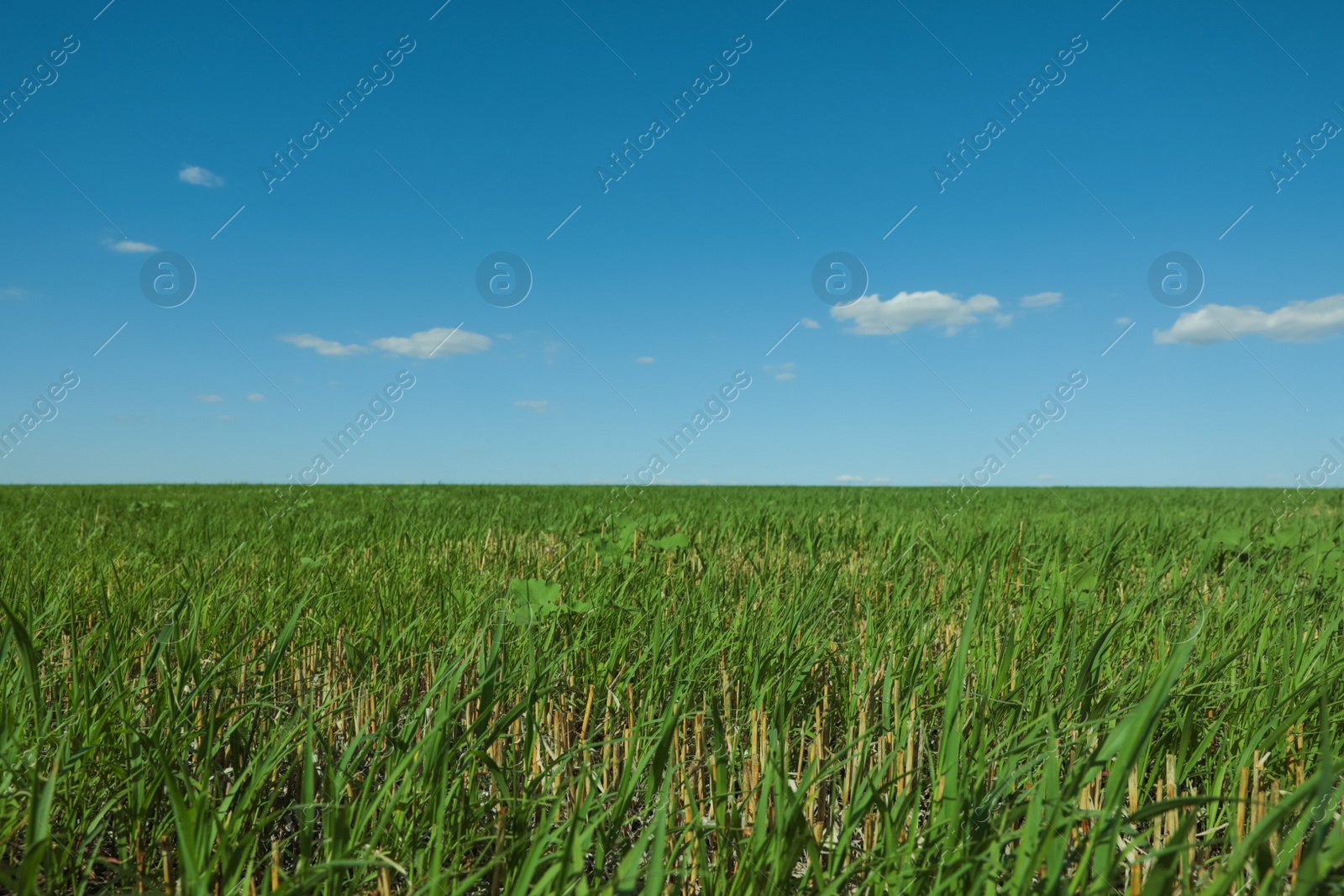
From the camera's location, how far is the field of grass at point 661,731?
119 cm

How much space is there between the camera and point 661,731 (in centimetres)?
145

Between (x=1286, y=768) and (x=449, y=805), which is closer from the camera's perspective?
(x=449, y=805)

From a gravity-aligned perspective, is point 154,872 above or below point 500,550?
below

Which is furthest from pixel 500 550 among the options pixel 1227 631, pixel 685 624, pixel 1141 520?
pixel 1141 520

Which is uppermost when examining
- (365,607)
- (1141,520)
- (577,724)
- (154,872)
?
(1141,520)

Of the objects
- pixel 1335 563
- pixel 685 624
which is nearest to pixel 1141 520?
pixel 1335 563

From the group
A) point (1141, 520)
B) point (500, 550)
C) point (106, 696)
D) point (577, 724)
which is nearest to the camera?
point (106, 696)

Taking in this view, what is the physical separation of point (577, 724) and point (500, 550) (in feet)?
8.38

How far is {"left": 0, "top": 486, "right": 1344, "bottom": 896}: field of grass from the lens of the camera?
119 centimetres

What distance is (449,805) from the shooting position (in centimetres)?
145

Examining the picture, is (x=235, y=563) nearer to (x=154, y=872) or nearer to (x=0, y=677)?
(x=0, y=677)

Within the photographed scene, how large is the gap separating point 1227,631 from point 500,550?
144 inches

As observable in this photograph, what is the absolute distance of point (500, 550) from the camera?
459 centimetres

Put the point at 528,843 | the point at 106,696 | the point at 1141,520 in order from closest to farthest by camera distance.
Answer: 1. the point at 528,843
2. the point at 106,696
3. the point at 1141,520
